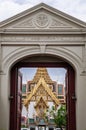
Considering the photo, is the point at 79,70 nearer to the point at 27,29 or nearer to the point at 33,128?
the point at 27,29

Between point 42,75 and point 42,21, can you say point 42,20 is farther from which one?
point 42,75

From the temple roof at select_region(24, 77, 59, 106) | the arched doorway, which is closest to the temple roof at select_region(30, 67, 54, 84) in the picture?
the temple roof at select_region(24, 77, 59, 106)

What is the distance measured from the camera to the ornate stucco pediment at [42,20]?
19031 millimetres

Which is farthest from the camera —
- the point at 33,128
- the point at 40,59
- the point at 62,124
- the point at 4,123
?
the point at 33,128

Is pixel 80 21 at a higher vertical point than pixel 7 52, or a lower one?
→ higher

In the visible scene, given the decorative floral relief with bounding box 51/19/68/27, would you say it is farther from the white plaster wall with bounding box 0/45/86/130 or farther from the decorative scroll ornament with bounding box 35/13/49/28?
the white plaster wall with bounding box 0/45/86/130

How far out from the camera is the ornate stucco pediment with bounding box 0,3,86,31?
19.0 meters

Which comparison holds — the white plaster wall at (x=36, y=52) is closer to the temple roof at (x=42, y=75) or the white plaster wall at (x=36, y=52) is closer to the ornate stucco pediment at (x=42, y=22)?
the ornate stucco pediment at (x=42, y=22)

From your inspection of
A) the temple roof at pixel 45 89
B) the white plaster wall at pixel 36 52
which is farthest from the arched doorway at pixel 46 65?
the temple roof at pixel 45 89

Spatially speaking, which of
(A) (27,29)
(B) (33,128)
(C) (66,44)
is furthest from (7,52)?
(B) (33,128)

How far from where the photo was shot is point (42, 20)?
1914cm

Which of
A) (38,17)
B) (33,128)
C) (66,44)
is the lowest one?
(33,128)

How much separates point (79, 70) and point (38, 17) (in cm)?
316

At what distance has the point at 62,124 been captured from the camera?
40562 millimetres
